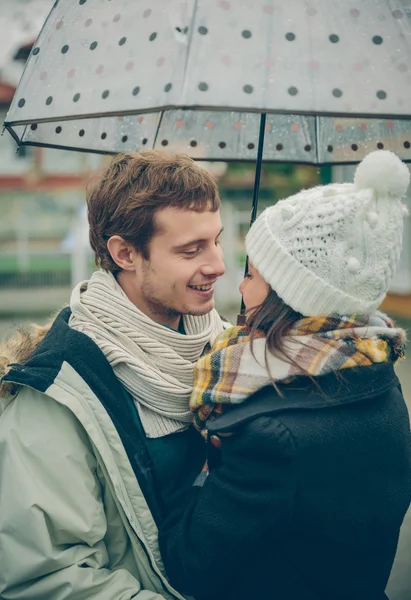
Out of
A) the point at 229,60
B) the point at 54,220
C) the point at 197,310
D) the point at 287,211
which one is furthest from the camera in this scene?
the point at 54,220

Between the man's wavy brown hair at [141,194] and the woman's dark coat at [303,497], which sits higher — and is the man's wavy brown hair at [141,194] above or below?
above

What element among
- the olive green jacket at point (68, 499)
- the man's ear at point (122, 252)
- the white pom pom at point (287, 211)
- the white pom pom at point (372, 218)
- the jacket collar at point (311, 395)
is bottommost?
the olive green jacket at point (68, 499)

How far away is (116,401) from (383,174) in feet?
3.10

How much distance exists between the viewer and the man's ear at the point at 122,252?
86.4 inches

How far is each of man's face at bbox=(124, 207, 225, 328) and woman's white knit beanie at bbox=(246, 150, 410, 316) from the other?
1.43ft

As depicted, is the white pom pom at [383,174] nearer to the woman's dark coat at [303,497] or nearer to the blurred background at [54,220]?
the woman's dark coat at [303,497]

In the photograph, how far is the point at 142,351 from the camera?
6.77ft

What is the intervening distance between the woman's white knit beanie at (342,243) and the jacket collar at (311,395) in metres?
0.17

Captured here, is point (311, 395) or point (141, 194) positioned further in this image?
point (141, 194)

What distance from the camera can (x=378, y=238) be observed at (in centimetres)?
165

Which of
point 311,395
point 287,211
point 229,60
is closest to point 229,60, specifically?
point 229,60

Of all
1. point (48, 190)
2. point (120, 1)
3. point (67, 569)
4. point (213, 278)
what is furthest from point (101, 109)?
point (48, 190)

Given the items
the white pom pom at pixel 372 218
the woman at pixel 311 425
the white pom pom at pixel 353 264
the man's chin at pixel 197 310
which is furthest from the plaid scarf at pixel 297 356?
the man's chin at pixel 197 310

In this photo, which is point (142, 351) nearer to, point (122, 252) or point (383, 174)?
point (122, 252)
